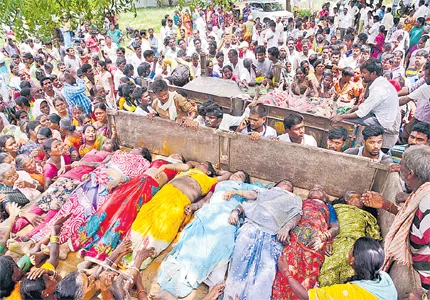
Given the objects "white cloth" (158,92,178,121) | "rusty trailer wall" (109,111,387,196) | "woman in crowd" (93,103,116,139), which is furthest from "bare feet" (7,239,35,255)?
"white cloth" (158,92,178,121)

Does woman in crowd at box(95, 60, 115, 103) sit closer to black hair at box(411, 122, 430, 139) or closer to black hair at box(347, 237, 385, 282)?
black hair at box(411, 122, 430, 139)

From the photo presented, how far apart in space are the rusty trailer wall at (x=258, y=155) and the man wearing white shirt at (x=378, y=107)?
966 millimetres

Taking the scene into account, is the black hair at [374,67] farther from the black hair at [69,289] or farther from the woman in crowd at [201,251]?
the black hair at [69,289]

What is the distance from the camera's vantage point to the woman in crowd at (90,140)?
486cm

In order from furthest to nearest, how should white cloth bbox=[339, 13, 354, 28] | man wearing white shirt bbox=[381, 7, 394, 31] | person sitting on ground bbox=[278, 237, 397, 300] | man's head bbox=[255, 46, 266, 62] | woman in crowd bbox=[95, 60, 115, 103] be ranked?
1. white cloth bbox=[339, 13, 354, 28]
2. man wearing white shirt bbox=[381, 7, 394, 31]
3. man's head bbox=[255, 46, 266, 62]
4. woman in crowd bbox=[95, 60, 115, 103]
5. person sitting on ground bbox=[278, 237, 397, 300]

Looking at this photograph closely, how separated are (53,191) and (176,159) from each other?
5.40 ft

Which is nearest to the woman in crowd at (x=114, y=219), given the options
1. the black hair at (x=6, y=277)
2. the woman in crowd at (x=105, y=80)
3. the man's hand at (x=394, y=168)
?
the black hair at (x=6, y=277)

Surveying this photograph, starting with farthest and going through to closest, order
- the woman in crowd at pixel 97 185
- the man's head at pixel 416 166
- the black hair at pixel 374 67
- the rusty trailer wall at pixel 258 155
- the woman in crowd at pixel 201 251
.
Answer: the black hair at pixel 374 67 < the rusty trailer wall at pixel 258 155 < the woman in crowd at pixel 97 185 < the woman in crowd at pixel 201 251 < the man's head at pixel 416 166

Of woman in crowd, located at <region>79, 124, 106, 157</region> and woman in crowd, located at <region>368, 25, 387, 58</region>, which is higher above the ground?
woman in crowd, located at <region>368, 25, 387, 58</region>

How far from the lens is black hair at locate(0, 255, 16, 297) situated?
109 inches

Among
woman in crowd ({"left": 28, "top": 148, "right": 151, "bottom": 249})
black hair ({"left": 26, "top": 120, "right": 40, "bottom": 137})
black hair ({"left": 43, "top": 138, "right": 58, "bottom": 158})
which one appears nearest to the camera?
woman in crowd ({"left": 28, "top": 148, "right": 151, "bottom": 249})

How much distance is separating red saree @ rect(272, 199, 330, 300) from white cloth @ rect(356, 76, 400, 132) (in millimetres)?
1775

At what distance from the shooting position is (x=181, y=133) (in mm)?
4680

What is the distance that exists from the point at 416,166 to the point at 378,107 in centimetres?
226
